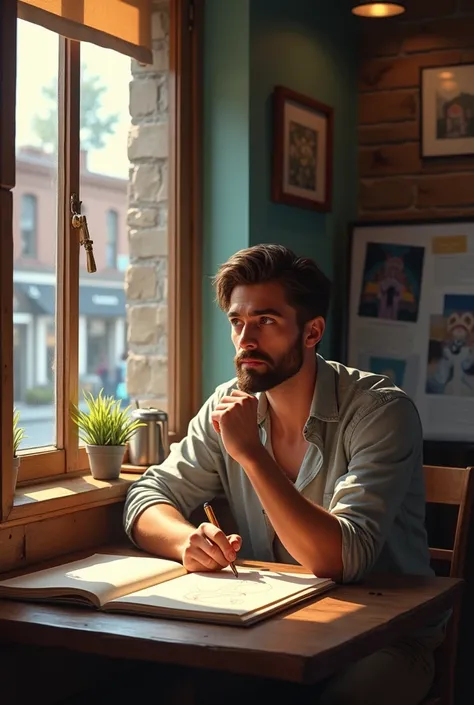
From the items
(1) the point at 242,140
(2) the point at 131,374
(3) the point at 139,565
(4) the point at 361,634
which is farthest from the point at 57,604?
(1) the point at 242,140

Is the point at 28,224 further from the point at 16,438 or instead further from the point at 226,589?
the point at 226,589

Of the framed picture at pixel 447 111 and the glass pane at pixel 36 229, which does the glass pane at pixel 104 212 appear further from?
the framed picture at pixel 447 111

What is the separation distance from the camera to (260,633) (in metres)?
1.76

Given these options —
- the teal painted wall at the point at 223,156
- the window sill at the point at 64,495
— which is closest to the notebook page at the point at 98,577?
the window sill at the point at 64,495

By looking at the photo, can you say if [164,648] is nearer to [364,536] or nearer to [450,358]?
[364,536]

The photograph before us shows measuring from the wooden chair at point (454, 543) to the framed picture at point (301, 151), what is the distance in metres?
0.97

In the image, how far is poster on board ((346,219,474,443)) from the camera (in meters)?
3.32

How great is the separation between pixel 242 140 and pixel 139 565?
129cm

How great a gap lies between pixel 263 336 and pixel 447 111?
1.38 metres

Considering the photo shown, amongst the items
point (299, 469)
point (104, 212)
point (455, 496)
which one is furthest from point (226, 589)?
point (104, 212)

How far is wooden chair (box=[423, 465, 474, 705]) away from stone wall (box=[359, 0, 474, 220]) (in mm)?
1153

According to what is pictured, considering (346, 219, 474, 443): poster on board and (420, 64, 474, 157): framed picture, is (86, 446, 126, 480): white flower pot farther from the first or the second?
(420, 64, 474, 157): framed picture

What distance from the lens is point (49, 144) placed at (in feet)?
8.43

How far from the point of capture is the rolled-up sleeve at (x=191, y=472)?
256 cm
